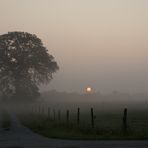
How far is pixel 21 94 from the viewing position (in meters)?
75.7

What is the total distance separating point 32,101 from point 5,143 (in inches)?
2269

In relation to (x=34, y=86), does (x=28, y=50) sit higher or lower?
higher

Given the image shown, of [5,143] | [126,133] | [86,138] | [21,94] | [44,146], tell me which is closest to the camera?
[44,146]

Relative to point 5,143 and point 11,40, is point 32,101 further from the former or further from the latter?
point 5,143

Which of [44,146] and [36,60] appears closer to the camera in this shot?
[44,146]

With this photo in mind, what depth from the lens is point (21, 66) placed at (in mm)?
→ 75812

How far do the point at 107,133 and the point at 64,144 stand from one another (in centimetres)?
516

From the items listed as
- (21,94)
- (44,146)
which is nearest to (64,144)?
(44,146)

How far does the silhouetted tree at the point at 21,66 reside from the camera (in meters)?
75.9

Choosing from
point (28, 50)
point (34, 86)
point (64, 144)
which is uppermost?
point (28, 50)

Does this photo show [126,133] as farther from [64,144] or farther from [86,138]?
[64,144]

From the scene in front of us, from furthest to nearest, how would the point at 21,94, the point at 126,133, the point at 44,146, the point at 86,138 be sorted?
1. the point at 21,94
2. the point at 126,133
3. the point at 86,138
4. the point at 44,146

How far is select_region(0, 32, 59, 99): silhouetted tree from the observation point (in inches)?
2987

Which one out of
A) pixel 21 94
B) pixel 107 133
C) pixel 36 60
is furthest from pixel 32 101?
pixel 107 133
